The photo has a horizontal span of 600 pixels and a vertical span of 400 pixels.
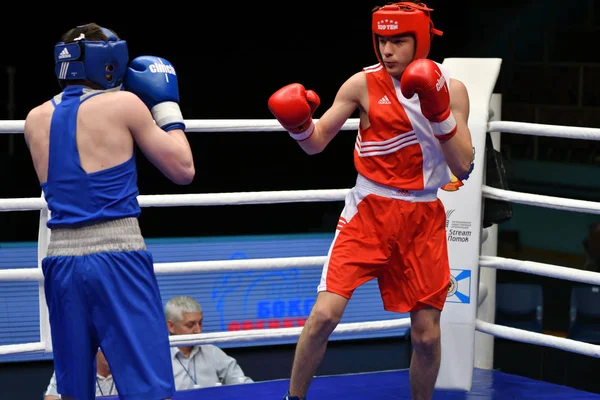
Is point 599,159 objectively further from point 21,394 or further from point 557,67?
point 21,394

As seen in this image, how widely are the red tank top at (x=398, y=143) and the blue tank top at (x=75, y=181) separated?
2.69 feet

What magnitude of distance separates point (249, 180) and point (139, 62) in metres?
7.33

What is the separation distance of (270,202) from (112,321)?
116 centimetres

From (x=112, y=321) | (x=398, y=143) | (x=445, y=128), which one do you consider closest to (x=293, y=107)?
(x=398, y=143)

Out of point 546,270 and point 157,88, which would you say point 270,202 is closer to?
point 546,270

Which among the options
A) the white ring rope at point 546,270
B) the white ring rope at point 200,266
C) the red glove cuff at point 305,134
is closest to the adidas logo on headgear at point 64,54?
the red glove cuff at point 305,134

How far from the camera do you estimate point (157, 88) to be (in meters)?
2.42

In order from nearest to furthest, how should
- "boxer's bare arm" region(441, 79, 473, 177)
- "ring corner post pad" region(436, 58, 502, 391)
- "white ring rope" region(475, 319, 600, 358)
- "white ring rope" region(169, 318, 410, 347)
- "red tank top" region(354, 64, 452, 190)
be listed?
"boxer's bare arm" region(441, 79, 473, 177) → "red tank top" region(354, 64, 452, 190) → "white ring rope" region(475, 319, 600, 358) → "white ring rope" region(169, 318, 410, 347) → "ring corner post pad" region(436, 58, 502, 391)

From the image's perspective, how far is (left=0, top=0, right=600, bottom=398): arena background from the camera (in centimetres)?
877

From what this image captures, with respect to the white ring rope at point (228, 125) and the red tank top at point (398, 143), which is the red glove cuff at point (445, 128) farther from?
the white ring rope at point (228, 125)

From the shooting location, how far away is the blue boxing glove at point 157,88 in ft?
7.91

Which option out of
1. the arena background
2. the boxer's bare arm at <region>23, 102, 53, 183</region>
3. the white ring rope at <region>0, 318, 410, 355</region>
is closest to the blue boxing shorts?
the boxer's bare arm at <region>23, 102, 53, 183</region>

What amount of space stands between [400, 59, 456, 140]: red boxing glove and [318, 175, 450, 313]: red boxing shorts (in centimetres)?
29

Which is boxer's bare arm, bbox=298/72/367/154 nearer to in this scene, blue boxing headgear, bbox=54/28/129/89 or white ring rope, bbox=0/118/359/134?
white ring rope, bbox=0/118/359/134
